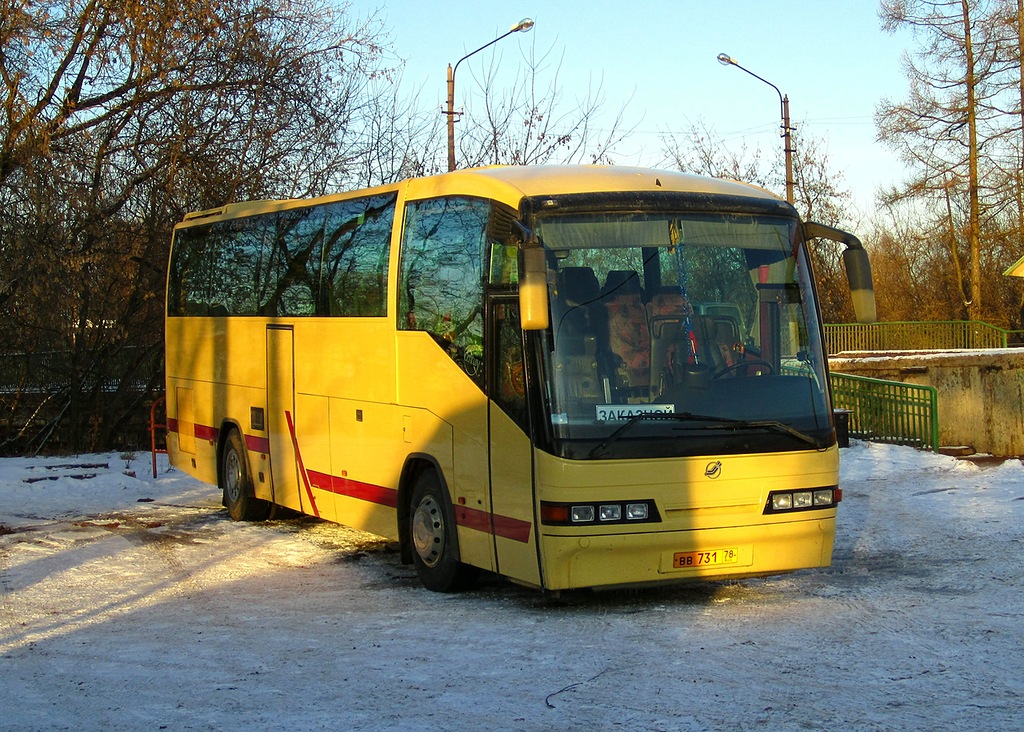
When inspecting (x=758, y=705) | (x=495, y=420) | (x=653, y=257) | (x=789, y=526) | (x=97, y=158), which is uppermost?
(x=97, y=158)

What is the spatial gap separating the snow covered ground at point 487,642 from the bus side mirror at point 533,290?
2.01m

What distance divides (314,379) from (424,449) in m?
2.52

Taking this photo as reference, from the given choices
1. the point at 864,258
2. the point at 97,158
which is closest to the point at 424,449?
the point at 864,258

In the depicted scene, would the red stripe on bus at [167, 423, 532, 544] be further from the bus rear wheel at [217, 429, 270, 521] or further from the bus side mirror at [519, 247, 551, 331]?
the bus side mirror at [519, 247, 551, 331]

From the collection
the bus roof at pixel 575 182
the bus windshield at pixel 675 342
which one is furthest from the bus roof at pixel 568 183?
the bus windshield at pixel 675 342

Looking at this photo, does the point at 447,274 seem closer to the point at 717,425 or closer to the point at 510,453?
the point at 510,453

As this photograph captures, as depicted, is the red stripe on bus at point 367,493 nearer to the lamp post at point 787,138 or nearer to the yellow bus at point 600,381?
the yellow bus at point 600,381

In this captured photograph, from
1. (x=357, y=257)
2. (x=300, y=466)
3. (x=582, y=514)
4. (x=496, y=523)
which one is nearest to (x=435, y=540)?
(x=496, y=523)

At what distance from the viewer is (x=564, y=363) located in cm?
859

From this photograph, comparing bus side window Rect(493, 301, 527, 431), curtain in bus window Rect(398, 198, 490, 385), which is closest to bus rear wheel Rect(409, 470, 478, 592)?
curtain in bus window Rect(398, 198, 490, 385)

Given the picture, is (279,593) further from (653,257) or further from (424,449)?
(653,257)

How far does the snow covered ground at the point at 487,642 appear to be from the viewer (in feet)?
20.9

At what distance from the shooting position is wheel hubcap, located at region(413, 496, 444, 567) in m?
10.1

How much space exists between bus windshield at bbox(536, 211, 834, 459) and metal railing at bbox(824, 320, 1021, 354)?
3229cm
